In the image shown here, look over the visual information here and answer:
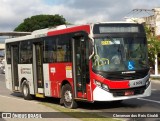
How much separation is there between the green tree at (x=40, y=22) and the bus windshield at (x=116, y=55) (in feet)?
278

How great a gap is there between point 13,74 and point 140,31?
8341mm

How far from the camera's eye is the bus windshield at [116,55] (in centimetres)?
1350

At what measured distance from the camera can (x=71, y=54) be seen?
14555mm

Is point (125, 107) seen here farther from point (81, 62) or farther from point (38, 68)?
point (38, 68)

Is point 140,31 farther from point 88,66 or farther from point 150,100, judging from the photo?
point 150,100

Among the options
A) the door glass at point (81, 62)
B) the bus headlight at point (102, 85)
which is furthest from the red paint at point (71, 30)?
the bus headlight at point (102, 85)

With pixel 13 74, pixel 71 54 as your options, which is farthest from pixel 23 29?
pixel 71 54

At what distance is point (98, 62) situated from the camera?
1348 cm

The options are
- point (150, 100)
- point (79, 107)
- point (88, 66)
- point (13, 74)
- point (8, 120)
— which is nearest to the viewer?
point (8, 120)

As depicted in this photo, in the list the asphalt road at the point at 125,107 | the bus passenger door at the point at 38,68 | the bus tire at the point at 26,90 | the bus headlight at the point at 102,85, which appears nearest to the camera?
the bus headlight at the point at 102,85

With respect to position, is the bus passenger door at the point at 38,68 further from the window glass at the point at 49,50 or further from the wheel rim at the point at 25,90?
the wheel rim at the point at 25,90

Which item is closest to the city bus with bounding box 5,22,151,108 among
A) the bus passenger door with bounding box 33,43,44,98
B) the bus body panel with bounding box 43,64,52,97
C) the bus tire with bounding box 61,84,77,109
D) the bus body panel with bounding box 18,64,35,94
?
the bus tire with bounding box 61,84,77,109

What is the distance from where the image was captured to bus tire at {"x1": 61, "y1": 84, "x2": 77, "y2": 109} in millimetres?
14695

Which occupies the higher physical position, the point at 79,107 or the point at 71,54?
the point at 71,54
